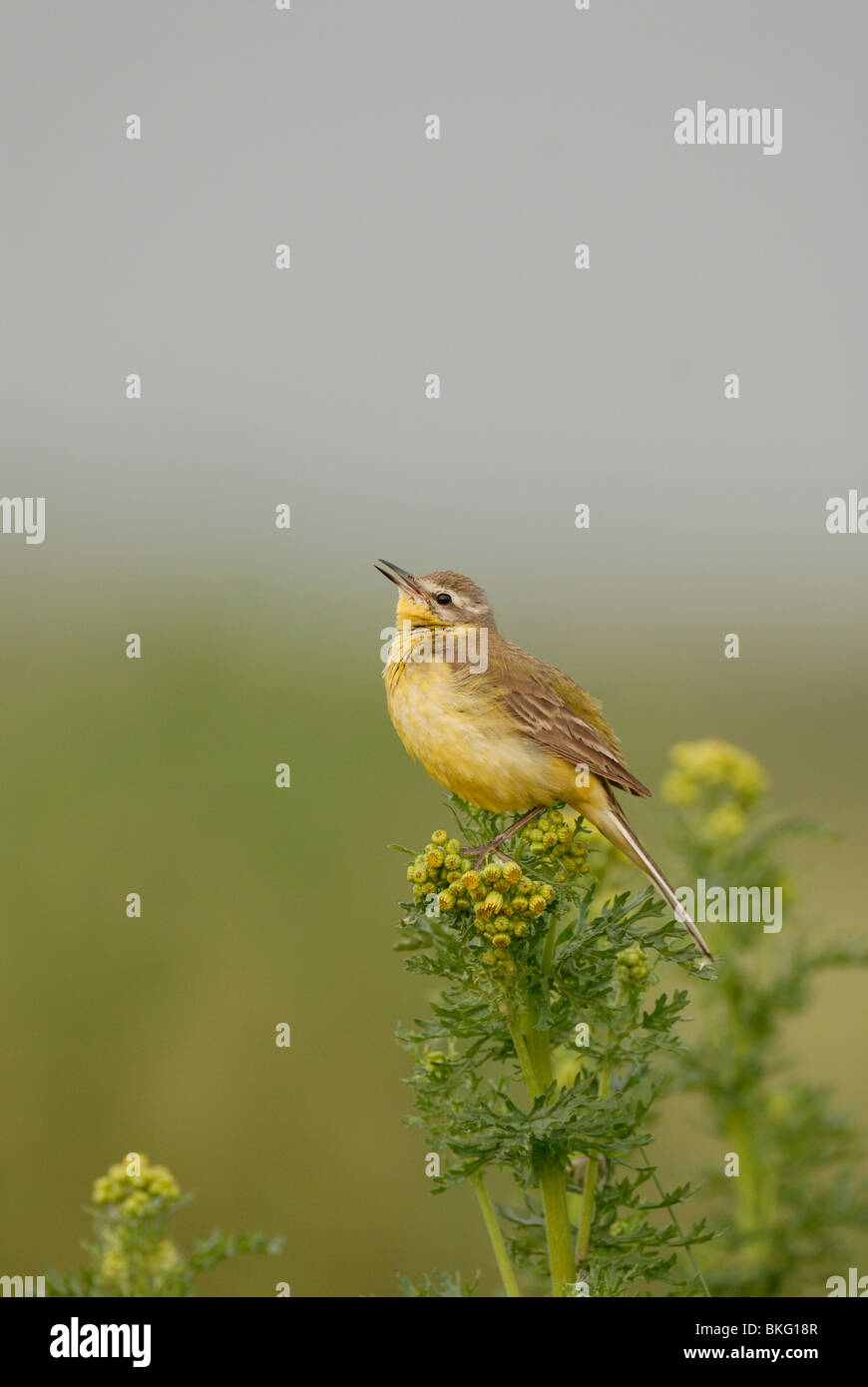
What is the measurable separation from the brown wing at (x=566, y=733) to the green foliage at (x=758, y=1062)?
1.11 m

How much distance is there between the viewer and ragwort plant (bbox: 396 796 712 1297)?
3660mm

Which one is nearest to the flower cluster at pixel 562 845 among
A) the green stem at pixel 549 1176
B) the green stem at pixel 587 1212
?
the green stem at pixel 549 1176

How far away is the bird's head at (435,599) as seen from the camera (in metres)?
5.65

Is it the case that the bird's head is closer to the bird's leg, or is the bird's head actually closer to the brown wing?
the brown wing

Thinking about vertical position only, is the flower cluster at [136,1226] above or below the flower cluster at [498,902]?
below

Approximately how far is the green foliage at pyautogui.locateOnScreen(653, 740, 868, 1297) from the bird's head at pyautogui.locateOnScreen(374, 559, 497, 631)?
52.8 inches

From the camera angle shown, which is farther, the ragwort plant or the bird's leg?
the bird's leg

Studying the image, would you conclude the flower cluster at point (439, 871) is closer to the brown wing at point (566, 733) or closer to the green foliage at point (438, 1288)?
the green foliage at point (438, 1288)

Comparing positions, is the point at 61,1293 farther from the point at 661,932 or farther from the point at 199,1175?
the point at 199,1175

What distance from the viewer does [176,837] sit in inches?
493

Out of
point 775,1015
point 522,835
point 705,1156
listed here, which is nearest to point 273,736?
point 705,1156

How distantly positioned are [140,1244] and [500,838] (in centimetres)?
173

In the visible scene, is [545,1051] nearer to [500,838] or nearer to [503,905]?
[503,905]

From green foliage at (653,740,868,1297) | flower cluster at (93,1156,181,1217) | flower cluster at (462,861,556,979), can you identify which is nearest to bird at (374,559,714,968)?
flower cluster at (462,861,556,979)
